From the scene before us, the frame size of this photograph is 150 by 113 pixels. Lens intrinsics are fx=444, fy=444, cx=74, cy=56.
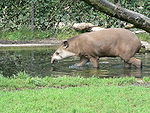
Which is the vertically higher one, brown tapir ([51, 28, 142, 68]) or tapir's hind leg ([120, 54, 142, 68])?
brown tapir ([51, 28, 142, 68])

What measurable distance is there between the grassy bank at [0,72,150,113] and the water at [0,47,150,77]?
186cm

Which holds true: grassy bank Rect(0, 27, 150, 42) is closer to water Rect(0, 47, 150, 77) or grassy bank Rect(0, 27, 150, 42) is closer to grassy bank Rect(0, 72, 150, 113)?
water Rect(0, 47, 150, 77)

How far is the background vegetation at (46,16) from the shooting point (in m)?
23.0

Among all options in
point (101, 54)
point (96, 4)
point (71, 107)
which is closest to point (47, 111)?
point (71, 107)

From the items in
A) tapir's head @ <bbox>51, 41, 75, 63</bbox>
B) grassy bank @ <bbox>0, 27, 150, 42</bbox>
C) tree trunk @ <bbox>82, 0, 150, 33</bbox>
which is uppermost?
tree trunk @ <bbox>82, 0, 150, 33</bbox>

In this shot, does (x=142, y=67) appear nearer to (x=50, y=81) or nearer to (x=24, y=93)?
(x=50, y=81)

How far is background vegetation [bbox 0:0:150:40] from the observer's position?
2297 cm

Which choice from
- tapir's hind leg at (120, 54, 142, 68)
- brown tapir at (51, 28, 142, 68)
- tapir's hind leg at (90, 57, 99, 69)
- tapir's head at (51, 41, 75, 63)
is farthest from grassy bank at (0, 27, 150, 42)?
tapir's hind leg at (120, 54, 142, 68)

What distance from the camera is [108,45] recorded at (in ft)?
45.0

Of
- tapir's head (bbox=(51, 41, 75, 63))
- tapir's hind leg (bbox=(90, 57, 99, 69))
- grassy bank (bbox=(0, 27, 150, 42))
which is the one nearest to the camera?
tapir's hind leg (bbox=(90, 57, 99, 69))

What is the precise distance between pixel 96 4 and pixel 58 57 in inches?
321

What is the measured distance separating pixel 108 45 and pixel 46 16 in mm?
10408

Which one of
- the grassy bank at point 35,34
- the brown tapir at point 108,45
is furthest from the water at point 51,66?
the grassy bank at point 35,34

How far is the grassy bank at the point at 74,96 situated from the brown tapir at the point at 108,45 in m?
3.07
